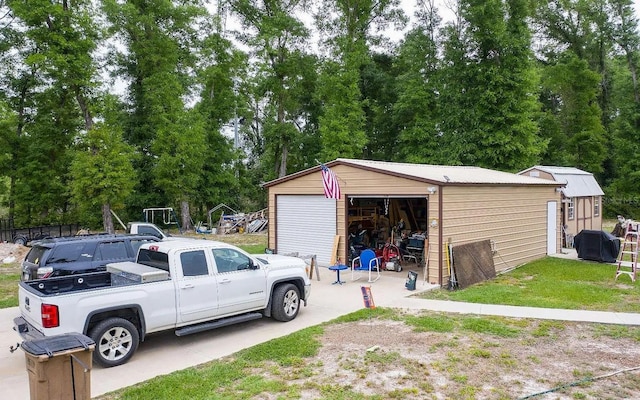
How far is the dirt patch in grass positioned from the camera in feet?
18.2

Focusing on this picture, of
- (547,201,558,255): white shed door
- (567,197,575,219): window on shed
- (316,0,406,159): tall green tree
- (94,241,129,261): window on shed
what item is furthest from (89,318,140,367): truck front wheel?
(316,0,406,159): tall green tree

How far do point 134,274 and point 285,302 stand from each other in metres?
2.91

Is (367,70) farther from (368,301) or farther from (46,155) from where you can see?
(368,301)

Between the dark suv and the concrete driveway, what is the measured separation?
1125mm

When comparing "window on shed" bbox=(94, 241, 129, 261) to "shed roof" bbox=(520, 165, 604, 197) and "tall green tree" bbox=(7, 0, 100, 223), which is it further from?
"shed roof" bbox=(520, 165, 604, 197)

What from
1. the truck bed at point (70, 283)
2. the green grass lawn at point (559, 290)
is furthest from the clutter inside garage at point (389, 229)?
the truck bed at point (70, 283)

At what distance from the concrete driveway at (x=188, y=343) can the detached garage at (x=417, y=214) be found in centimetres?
218

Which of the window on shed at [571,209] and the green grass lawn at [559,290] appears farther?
the window on shed at [571,209]

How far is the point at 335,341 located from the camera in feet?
24.2

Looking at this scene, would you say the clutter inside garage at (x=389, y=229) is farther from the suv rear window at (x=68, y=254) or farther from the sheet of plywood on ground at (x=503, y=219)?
the suv rear window at (x=68, y=254)

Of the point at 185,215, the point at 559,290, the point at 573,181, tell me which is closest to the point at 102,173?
the point at 185,215

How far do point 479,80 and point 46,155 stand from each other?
28.6 metres

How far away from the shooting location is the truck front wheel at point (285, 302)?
8523 mm

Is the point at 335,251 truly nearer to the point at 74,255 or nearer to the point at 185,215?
the point at 74,255
